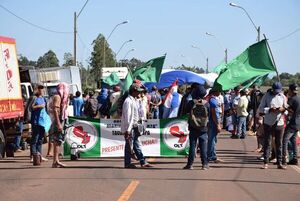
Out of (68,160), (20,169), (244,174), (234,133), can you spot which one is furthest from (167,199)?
(234,133)

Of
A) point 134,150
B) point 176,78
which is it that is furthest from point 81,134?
point 176,78

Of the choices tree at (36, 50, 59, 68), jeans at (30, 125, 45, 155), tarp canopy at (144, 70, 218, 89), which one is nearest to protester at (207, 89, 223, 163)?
jeans at (30, 125, 45, 155)

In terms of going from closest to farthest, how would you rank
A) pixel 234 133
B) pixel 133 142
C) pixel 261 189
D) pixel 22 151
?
pixel 261 189 → pixel 133 142 → pixel 22 151 → pixel 234 133

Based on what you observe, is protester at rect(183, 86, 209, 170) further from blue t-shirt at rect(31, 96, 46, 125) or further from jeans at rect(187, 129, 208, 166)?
blue t-shirt at rect(31, 96, 46, 125)

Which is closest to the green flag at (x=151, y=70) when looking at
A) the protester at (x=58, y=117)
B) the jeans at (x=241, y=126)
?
the jeans at (x=241, y=126)

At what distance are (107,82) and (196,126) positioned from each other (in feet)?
55.0

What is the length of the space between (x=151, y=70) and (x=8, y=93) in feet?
20.9

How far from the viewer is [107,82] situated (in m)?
28.3

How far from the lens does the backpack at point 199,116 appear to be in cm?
1193

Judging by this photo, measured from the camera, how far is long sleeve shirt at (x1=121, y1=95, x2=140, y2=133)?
12000 mm

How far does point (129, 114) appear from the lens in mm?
12000

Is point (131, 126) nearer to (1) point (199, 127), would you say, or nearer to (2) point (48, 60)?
(1) point (199, 127)

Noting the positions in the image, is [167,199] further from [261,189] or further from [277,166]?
[277,166]

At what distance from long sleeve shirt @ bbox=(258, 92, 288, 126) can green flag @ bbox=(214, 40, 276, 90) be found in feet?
3.59
